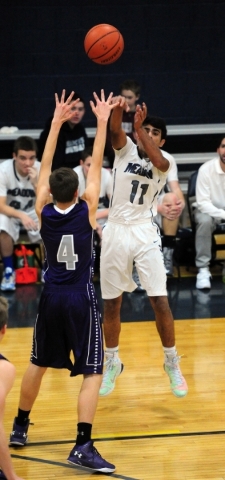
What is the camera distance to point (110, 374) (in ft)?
19.3

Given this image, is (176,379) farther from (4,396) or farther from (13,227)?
(13,227)

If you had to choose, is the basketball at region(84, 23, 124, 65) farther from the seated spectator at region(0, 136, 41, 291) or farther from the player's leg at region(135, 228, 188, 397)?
the seated spectator at region(0, 136, 41, 291)

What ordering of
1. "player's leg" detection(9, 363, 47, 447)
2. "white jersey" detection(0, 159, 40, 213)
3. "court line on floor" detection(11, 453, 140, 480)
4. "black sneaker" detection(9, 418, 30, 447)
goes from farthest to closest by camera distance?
"white jersey" detection(0, 159, 40, 213), "black sneaker" detection(9, 418, 30, 447), "player's leg" detection(9, 363, 47, 447), "court line on floor" detection(11, 453, 140, 480)

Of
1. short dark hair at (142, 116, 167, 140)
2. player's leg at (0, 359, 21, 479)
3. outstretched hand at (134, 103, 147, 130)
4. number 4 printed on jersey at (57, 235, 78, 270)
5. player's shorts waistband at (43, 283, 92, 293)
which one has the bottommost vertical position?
player's leg at (0, 359, 21, 479)

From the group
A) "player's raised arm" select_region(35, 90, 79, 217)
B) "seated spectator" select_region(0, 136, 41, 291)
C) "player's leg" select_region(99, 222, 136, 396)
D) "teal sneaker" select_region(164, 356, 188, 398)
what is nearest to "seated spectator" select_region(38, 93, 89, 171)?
"seated spectator" select_region(0, 136, 41, 291)

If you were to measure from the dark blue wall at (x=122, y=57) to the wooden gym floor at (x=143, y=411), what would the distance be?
389 cm

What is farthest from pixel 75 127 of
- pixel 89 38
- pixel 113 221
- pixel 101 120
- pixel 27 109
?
pixel 101 120

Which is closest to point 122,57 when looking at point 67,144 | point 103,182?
point 67,144

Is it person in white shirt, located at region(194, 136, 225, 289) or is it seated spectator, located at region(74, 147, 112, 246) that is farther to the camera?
person in white shirt, located at region(194, 136, 225, 289)

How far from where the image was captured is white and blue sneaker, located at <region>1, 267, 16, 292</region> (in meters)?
8.74

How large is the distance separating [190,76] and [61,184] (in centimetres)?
674

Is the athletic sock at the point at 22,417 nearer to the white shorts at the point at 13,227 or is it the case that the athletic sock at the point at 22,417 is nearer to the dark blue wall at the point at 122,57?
the white shorts at the point at 13,227

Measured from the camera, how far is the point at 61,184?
468 centimetres

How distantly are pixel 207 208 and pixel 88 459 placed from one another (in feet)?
15.6
